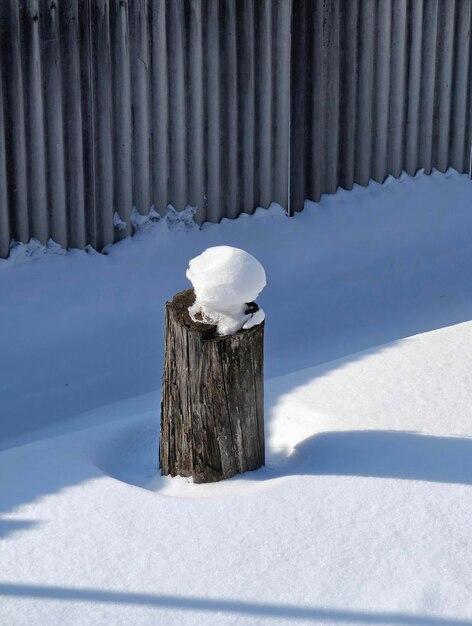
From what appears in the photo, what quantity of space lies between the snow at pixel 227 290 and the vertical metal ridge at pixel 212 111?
3.26 meters

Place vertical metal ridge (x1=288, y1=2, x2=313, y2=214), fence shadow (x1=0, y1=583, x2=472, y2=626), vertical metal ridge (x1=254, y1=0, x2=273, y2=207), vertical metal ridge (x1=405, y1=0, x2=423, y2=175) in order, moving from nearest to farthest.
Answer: fence shadow (x1=0, y1=583, x2=472, y2=626), vertical metal ridge (x1=254, y1=0, x2=273, y2=207), vertical metal ridge (x1=288, y1=2, x2=313, y2=214), vertical metal ridge (x1=405, y1=0, x2=423, y2=175)

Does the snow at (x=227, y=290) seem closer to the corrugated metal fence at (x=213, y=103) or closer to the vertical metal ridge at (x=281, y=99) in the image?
the corrugated metal fence at (x=213, y=103)

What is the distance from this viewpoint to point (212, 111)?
23.2ft

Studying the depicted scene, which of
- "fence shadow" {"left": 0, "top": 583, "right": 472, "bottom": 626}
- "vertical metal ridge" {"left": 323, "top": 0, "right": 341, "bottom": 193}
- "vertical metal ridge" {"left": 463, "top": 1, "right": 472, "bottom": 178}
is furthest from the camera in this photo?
"vertical metal ridge" {"left": 463, "top": 1, "right": 472, "bottom": 178}

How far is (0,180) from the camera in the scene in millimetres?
6328

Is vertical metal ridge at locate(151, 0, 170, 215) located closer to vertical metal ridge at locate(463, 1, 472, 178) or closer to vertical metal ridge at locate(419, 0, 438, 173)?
vertical metal ridge at locate(419, 0, 438, 173)

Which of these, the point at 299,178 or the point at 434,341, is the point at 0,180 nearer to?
the point at 299,178

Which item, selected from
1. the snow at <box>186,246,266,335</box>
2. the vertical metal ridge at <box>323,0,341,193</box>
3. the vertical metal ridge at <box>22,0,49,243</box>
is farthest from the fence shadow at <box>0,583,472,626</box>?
the vertical metal ridge at <box>323,0,341,193</box>

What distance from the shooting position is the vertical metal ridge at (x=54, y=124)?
630 cm

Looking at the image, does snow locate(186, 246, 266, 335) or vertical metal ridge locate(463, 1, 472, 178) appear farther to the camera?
vertical metal ridge locate(463, 1, 472, 178)

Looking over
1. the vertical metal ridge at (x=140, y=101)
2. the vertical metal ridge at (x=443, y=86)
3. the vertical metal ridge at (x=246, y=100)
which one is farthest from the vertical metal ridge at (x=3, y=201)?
the vertical metal ridge at (x=443, y=86)

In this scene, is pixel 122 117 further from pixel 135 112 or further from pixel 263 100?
pixel 263 100

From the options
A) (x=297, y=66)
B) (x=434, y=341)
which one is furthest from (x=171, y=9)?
(x=434, y=341)

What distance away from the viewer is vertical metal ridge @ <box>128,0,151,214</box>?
21.8 ft
